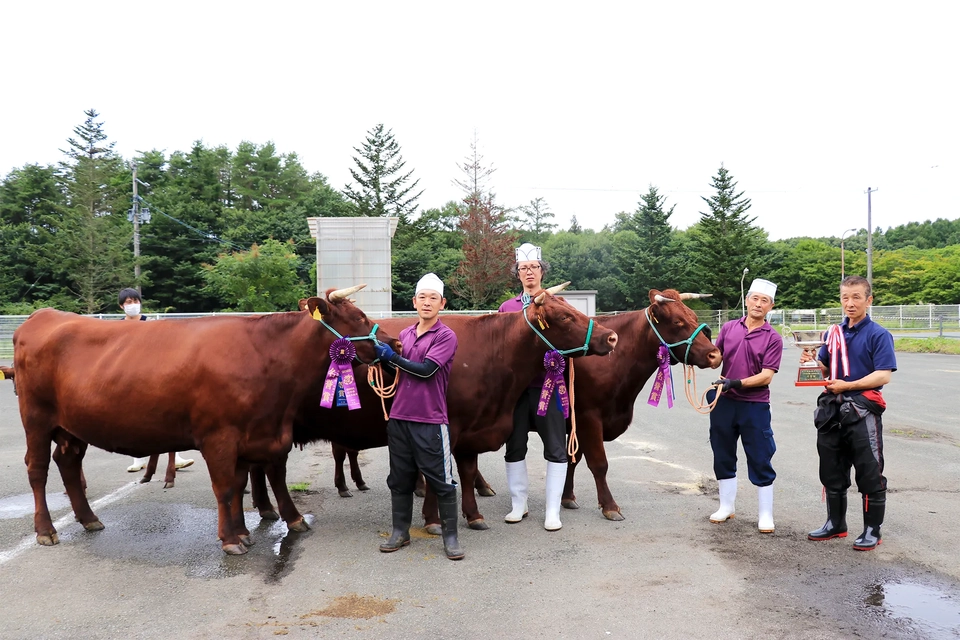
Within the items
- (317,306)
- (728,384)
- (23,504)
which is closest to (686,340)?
(728,384)

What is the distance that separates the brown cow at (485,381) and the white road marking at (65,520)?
1.92 metres

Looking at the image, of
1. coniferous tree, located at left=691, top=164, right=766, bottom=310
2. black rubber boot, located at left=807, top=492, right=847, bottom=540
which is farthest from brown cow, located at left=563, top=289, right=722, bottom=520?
coniferous tree, located at left=691, top=164, right=766, bottom=310

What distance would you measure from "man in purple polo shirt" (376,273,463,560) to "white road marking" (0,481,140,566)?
9.16 feet

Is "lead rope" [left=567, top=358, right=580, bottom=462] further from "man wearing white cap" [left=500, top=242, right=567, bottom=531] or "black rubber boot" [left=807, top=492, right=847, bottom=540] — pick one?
"black rubber boot" [left=807, top=492, right=847, bottom=540]

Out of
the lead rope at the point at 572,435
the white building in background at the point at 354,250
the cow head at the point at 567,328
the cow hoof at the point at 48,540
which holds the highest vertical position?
the white building in background at the point at 354,250

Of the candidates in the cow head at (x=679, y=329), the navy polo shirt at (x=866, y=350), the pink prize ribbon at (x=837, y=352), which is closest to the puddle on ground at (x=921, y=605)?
the navy polo shirt at (x=866, y=350)

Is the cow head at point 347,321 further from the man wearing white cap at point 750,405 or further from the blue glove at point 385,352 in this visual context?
the man wearing white cap at point 750,405

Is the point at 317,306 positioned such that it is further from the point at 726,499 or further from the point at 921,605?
the point at 921,605

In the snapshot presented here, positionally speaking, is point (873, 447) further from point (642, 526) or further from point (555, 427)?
point (555, 427)

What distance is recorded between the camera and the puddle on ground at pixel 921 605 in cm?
393

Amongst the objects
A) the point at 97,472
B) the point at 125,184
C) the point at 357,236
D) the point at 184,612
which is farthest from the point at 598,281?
the point at 184,612

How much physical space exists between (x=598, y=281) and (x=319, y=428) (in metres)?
49.1

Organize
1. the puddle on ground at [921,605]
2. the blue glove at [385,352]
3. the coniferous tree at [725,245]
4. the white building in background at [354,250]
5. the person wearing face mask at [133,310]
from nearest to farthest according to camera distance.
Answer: the puddle on ground at [921,605], the blue glove at [385,352], the person wearing face mask at [133,310], the white building in background at [354,250], the coniferous tree at [725,245]

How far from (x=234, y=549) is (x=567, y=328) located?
3.09 metres
